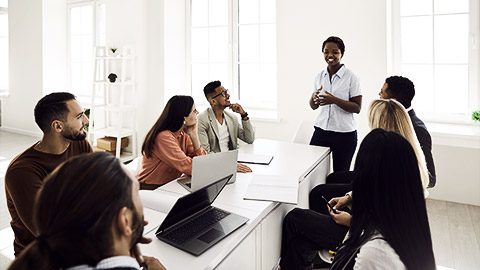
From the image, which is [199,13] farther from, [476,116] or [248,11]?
[476,116]

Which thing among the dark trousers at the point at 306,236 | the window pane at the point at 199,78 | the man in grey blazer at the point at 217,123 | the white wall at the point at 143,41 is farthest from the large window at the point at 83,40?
the dark trousers at the point at 306,236

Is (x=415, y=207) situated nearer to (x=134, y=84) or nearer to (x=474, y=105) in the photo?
(x=474, y=105)

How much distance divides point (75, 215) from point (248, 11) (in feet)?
14.7

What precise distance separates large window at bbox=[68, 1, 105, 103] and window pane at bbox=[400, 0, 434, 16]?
4593mm

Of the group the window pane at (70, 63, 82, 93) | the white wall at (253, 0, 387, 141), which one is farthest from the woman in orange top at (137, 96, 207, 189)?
the window pane at (70, 63, 82, 93)

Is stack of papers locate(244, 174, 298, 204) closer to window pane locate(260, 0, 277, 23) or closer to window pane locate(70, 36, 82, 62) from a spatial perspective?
window pane locate(260, 0, 277, 23)

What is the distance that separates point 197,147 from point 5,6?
6.85m

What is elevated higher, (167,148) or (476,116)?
(476,116)

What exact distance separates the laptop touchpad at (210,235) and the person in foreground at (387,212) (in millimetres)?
472

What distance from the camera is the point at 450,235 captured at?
116 inches

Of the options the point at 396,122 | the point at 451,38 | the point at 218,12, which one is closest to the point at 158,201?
the point at 396,122

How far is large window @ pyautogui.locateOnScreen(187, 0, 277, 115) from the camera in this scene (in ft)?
15.6

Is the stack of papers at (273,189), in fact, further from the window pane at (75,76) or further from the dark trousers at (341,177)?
the window pane at (75,76)

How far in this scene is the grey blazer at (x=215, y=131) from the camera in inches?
115
